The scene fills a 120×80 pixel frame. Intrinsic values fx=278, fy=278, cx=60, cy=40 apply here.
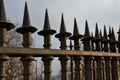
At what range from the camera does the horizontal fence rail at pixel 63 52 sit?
16.6 feet

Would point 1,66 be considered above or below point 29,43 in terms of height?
below

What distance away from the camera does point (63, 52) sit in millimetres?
5945

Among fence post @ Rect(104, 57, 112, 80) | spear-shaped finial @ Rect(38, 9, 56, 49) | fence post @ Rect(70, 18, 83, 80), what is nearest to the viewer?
spear-shaped finial @ Rect(38, 9, 56, 49)

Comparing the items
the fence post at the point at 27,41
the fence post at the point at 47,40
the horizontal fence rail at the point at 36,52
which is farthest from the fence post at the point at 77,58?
the fence post at the point at 27,41

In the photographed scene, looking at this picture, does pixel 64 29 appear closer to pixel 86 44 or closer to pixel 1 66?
pixel 86 44

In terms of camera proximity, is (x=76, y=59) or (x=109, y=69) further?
(x=109, y=69)

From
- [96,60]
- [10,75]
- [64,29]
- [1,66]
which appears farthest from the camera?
[10,75]

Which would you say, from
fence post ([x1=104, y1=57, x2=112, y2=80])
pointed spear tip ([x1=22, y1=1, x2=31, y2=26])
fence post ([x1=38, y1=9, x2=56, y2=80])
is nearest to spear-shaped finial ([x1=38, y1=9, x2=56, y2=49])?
fence post ([x1=38, y1=9, x2=56, y2=80])

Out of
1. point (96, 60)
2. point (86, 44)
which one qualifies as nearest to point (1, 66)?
point (86, 44)

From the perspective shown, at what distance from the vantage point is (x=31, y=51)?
210 inches

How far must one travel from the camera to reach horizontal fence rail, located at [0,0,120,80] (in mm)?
5047

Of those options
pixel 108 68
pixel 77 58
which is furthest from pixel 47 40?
pixel 108 68

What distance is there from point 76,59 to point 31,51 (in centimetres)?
146

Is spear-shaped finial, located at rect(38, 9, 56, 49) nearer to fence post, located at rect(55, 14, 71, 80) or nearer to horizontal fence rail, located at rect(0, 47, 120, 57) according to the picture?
horizontal fence rail, located at rect(0, 47, 120, 57)
